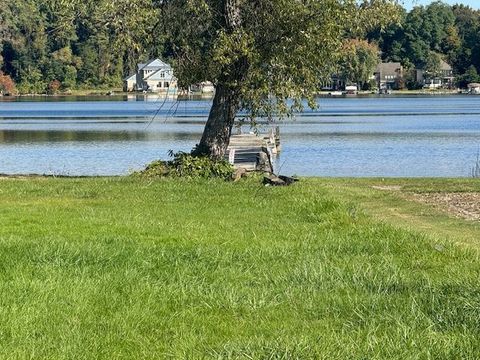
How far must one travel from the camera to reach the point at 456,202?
56.8 feet

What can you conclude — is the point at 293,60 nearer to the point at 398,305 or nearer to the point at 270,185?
the point at 270,185

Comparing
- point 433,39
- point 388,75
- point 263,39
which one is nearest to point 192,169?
point 263,39

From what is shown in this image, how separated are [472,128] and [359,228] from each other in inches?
2084

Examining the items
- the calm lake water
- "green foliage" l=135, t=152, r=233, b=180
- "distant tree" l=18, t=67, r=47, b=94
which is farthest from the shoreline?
"green foliage" l=135, t=152, r=233, b=180

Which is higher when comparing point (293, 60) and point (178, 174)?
point (293, 60)

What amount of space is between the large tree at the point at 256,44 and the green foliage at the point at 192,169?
0.67 m

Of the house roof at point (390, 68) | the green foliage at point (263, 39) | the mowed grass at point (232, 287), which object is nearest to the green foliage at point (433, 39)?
the house roof at point (390, 68)

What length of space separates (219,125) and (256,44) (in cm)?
241

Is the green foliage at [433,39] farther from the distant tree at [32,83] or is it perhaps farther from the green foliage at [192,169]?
the green foliage at [192,169]

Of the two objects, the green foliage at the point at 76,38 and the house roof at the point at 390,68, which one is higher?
the green foliage at the point at 76,38

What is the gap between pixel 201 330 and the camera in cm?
705

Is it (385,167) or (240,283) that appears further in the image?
(385,167)

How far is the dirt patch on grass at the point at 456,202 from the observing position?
1549 centimetres

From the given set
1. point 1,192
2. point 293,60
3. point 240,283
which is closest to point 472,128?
point 293,60
